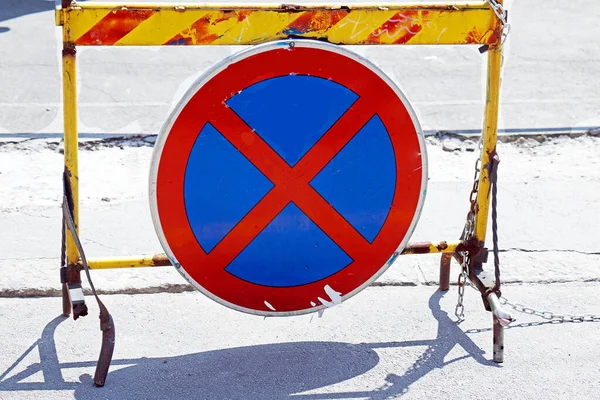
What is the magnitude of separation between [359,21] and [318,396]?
141 centimetres

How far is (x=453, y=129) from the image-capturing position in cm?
625

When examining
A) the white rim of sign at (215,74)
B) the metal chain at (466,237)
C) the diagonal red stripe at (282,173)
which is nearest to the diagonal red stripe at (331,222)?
the diagonal red stripe at (282,173)

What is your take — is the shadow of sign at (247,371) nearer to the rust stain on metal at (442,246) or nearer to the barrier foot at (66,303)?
the barrier foot at (66,303)

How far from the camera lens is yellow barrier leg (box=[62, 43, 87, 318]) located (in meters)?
3.23

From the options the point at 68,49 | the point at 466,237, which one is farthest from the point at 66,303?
the point at 466,237

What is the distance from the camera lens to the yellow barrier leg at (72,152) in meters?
3.23

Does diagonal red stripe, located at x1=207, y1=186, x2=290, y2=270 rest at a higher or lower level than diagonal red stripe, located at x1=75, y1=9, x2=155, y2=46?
lower

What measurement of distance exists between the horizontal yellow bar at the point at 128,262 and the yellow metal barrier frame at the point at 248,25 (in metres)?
0.12

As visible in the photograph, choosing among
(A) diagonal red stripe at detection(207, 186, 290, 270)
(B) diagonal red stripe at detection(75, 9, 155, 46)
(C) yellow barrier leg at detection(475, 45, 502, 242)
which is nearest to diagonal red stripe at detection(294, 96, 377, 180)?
(A) diagonal red stripe at detection(207, 186, 290, 270)

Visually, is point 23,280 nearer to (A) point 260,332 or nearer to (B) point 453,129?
(A) point 260,332

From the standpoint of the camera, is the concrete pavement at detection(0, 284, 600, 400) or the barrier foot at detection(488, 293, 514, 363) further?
the barrier foot at detection(488, 293, 514, 363)

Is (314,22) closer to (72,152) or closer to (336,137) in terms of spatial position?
(336,137)

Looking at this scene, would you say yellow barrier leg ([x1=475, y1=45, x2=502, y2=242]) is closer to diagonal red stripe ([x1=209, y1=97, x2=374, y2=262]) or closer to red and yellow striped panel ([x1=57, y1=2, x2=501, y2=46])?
red and yellow striped panel ([x1=57, y1=2, x2=501, y2=46])

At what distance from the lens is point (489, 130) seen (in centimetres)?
356
